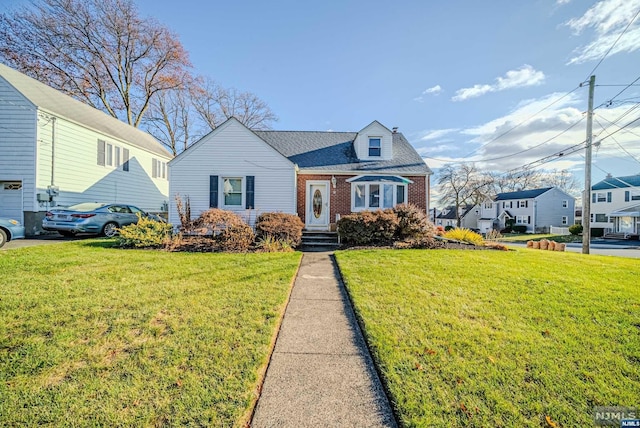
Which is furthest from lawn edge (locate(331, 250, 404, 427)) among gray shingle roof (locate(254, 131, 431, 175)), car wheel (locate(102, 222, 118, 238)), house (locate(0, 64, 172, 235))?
house (locate(0, 64, 172, 235))

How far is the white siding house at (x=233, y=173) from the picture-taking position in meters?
12.3

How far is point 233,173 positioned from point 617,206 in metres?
44.6

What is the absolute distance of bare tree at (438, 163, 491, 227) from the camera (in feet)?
139

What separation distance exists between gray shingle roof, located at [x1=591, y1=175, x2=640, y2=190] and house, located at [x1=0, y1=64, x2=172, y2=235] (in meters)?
51.2

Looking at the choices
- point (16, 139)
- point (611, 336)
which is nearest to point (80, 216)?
point (16, 139)

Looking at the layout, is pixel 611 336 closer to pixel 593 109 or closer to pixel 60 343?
pixel 60 343

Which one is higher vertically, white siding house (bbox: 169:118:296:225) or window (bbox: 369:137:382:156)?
window (bbox: 369:137:382:156)

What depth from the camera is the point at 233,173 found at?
1234 cm

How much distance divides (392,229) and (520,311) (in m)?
6.08

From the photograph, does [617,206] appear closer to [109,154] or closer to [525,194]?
[525,194]

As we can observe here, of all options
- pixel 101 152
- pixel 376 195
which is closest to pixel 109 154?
pixel 101 152

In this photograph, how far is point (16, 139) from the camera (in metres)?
11.9

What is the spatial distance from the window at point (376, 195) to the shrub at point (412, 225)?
278cm

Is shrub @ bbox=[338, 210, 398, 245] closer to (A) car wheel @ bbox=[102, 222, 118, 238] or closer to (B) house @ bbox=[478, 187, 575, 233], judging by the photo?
(A) car wheel @ bbox=[102, 222, 118, 238]
